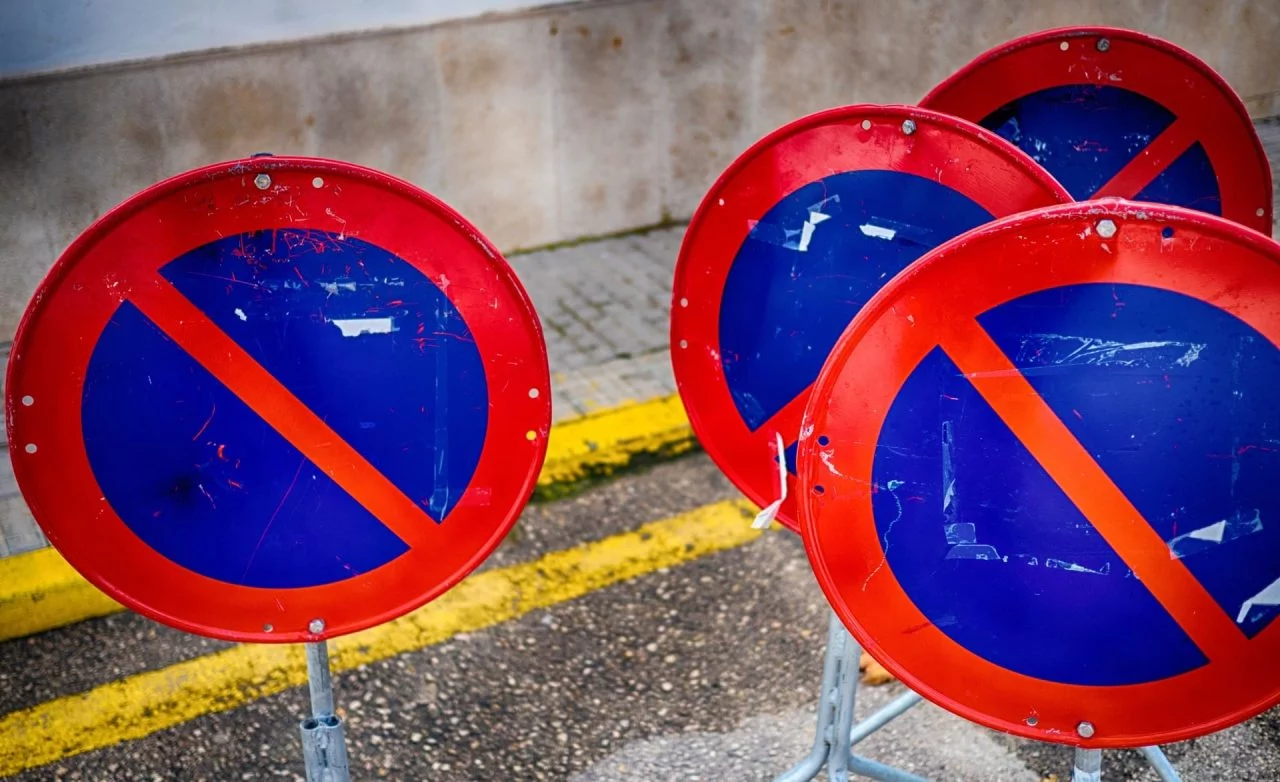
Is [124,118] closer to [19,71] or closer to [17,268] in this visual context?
[19,71]

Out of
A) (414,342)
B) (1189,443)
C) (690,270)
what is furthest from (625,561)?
(1189,443)

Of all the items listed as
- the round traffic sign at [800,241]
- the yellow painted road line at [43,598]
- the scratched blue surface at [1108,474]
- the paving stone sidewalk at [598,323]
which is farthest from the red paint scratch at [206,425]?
the paving stone sidewalk at [598,323]

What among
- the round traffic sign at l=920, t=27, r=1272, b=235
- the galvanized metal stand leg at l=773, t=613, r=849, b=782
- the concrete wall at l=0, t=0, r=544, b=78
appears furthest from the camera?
the concrete wall at l=0, t=0, r=544, b=78

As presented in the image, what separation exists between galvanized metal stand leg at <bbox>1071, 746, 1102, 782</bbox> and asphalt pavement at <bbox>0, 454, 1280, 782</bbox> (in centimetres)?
116

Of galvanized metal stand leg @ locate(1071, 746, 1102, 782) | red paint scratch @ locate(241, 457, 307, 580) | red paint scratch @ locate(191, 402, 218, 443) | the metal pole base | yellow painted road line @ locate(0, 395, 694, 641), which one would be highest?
red paint scratch @ locate(191, 402, 218, 443)

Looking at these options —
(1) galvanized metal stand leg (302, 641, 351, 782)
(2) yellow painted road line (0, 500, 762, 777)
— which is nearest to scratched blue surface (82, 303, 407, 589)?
(1) galvanized metal stand leg (302, 641, 351, 782)

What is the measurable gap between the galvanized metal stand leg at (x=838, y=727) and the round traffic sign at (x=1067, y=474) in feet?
2.37

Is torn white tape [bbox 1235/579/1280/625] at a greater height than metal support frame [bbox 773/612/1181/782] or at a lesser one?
greater

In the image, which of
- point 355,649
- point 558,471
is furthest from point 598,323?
point 355,649

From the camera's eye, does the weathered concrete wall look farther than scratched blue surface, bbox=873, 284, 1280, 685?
Yes

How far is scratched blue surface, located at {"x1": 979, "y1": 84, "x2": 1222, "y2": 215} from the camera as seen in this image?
2.41 m

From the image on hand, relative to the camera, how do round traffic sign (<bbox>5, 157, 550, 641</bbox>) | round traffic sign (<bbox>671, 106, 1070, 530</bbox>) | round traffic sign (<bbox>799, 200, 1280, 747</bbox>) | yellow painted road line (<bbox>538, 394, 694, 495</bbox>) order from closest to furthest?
round traffic sign (<bbox>799, 200, 1280, 747</bbox>) → round traffic sign (<bbox>5, 157, 550, 641</bbox>) → round traffic sign (<bbox>671, 106, 1070, 530</bbox>) → yellow painted road line (<bbox>538, 394, 694, 495</bbox>)

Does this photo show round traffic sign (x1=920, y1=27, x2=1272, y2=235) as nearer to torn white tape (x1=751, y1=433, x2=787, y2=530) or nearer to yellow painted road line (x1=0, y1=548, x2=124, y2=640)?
torn white tape (x1=751, y1=433, x2=787, y2=530)

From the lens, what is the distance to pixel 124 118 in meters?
4.60
